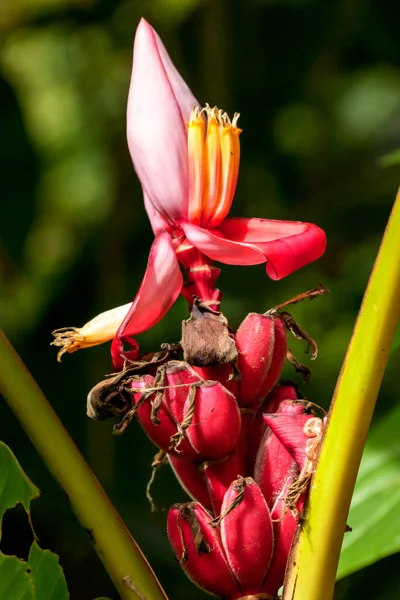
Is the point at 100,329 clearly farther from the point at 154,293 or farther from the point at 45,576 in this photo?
the point at 45,576

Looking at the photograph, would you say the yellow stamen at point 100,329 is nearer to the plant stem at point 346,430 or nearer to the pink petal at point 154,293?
the pink petal at point 154,293

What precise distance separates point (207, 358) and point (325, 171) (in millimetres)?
1361

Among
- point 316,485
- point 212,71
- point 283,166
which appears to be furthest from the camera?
point 283,166

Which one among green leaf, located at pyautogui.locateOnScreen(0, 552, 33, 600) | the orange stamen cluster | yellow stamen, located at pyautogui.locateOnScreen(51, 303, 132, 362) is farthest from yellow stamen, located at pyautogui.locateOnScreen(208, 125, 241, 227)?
green leaf, located at pyautogui.locateOnScreen(0, 552, 33, 600)

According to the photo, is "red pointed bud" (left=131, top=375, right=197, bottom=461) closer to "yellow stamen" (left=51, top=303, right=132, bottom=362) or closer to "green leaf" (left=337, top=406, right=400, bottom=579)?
"yellow stamen" (left=51, top=303, right=132, bottom=362)

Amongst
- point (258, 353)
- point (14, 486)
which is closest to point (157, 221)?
point (258, 353)

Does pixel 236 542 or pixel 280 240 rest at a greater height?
pixel 280 240

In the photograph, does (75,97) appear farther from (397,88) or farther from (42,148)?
(397,88)

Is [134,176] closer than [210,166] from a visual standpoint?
No

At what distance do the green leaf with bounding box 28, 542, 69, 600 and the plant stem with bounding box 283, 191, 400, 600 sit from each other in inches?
8.6

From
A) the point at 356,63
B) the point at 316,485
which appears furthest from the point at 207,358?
the point at 356,63

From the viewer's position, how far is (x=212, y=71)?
175 cm

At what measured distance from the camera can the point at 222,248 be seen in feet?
2.14

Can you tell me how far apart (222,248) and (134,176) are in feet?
3.86
